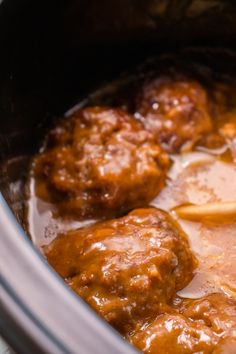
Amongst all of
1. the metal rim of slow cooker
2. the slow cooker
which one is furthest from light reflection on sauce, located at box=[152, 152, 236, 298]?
the metal rim of slow cooker

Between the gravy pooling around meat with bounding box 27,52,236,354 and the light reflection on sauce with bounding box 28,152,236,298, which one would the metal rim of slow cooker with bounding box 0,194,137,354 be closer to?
the gravy pooling around meat with bounding box 27,52,236,354

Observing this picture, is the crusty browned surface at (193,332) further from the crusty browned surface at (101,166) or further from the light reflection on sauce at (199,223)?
the crusty browned surface at (101,166)

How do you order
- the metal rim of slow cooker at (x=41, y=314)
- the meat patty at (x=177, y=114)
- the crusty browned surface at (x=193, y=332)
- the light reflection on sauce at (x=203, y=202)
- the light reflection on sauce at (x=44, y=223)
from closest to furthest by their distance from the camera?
the metal rim of slow cooker at (x=41, y=314) < the crusty browned surface at (x=193, y=332) < the light reflection on sauce at (x=203, y=202) < the light reflection on sauce at (x=44, y=223) < the meat patty at (x=177, y=114)

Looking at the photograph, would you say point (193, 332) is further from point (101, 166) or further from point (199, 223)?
point (101, 166)

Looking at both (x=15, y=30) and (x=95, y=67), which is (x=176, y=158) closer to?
(x=95, y=67)

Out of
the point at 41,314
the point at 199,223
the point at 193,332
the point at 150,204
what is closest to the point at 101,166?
the point at 150,204

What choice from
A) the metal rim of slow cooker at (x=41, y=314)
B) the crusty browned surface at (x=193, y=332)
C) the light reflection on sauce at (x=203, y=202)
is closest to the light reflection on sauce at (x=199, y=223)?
the light reflection on sauce at (x=203, y=202)

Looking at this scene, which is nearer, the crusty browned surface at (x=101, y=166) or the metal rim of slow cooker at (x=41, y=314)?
the metal rim of slow cooker at (x=41, y=314)
